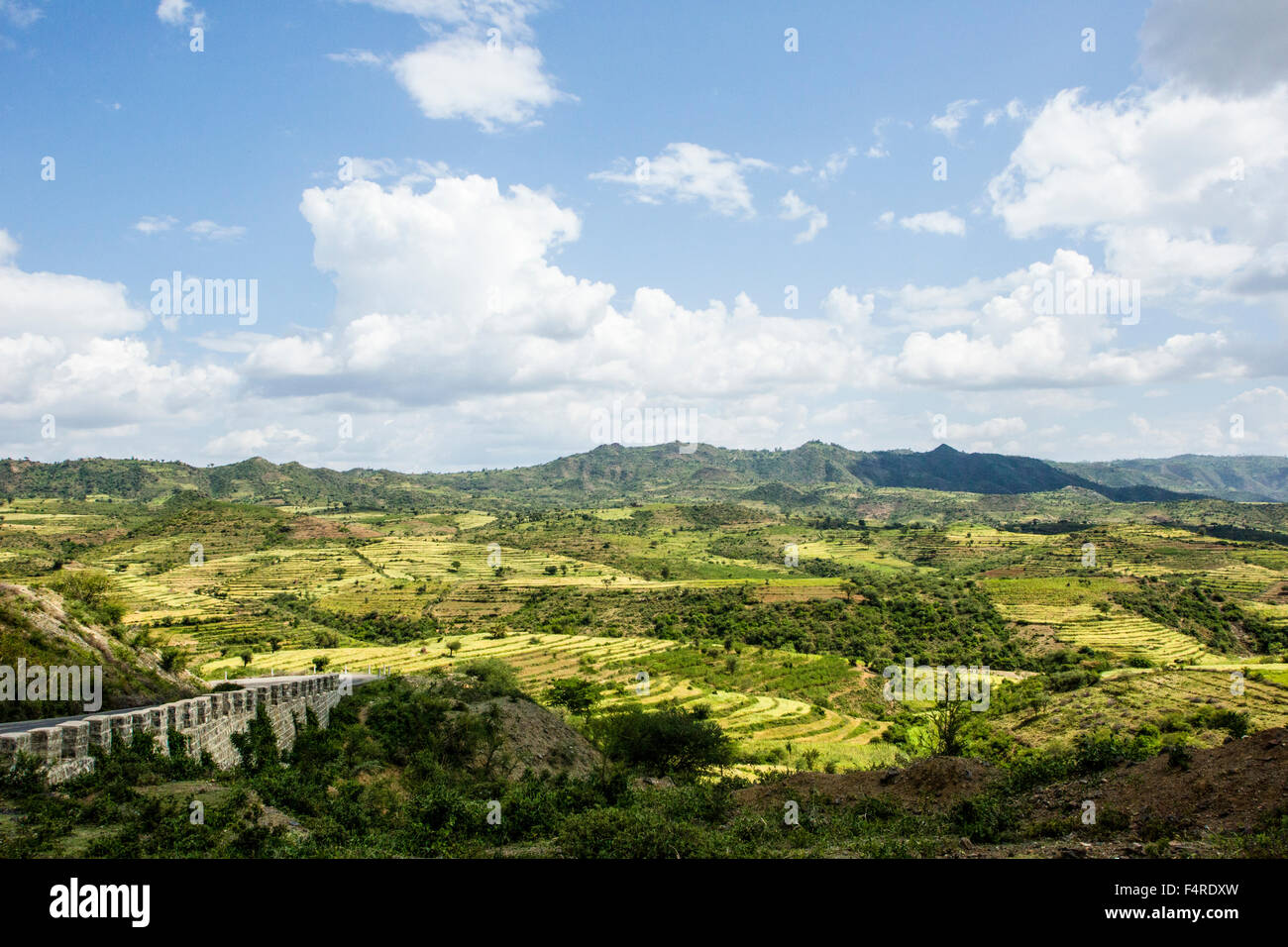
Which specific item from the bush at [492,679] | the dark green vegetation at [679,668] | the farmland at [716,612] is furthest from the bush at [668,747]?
the bush at [492,679]

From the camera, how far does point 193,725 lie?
916 inches

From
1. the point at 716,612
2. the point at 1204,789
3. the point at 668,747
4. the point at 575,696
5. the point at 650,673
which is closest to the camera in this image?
the point at 1204,789

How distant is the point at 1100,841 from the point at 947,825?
431 centimetres

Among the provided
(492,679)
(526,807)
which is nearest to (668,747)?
(492,679)

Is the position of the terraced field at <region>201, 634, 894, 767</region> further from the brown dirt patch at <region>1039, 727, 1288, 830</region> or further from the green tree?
the brown dirt patch at <region>1039, 727, 1288, 830</region>

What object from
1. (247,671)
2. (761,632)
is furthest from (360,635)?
(761,632)

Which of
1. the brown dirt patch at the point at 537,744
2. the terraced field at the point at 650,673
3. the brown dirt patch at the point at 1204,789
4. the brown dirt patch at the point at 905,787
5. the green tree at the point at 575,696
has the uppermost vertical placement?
the brown dirt patch at the point at 1204,789

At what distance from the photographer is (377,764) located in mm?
29453

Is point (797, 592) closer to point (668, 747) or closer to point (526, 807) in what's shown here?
point (668, 747)

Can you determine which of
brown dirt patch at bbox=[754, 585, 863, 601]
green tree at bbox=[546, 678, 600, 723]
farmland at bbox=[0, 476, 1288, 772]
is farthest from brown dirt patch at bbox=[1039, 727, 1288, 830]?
brown dirt patch at bbox=[754, 585, 863, 601]

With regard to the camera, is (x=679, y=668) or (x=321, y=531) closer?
(x=679, y=668)

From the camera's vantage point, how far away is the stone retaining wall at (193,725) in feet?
57.8

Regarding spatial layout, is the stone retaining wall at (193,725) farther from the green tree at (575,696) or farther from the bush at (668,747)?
the green tree at (575,696)
